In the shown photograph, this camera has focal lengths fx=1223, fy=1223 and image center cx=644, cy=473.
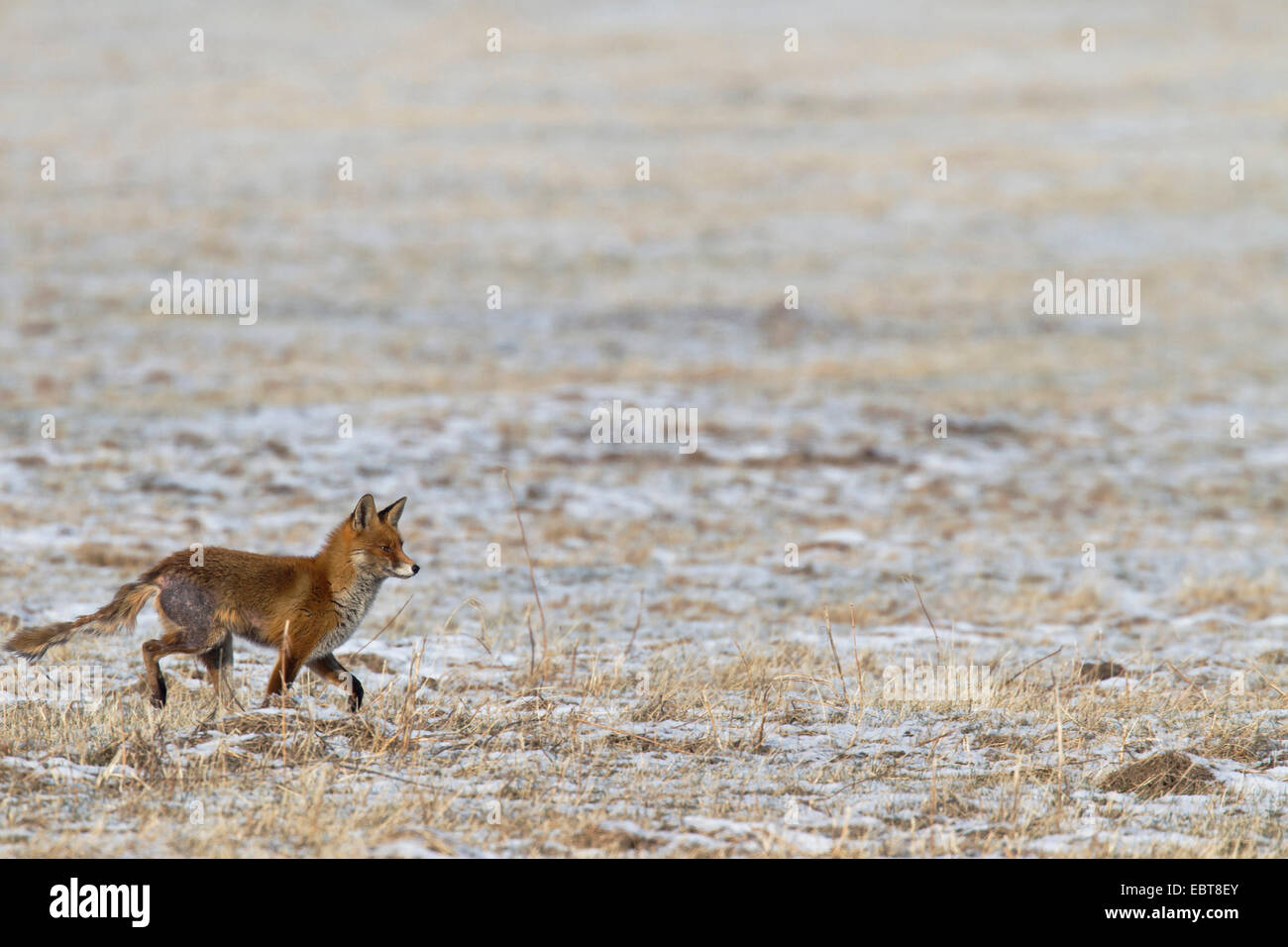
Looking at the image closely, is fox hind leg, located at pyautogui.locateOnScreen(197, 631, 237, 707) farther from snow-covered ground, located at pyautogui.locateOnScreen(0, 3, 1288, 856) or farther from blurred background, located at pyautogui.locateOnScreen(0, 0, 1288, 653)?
blurred background, located at pyautogui.locateOnScreen(0, 0, 1288, 653)

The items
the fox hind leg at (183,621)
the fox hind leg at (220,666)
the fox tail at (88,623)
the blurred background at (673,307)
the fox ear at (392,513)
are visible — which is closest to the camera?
the fox hind leg at (183,621)

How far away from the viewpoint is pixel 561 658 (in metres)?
9.05

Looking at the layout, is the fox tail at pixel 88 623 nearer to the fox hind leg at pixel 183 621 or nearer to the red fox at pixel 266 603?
the red fox at pixel 266 603

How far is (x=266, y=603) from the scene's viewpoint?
7062 millimetres

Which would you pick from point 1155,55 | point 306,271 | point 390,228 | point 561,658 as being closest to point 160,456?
point 561,658

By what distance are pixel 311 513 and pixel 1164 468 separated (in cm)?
1252

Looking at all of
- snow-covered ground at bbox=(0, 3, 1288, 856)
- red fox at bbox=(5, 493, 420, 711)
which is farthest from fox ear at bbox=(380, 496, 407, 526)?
snow-covered ground at bbox=(0, 3, 1288, 856)

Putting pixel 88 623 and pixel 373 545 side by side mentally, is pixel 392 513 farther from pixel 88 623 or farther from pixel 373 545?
pixel 88 623

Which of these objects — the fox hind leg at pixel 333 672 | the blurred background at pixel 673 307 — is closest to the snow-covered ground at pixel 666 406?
the blurred background at pixel 673 307

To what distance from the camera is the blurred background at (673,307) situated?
13.8 metres

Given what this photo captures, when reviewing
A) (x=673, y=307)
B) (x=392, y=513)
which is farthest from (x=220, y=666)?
(x=673, y=307)

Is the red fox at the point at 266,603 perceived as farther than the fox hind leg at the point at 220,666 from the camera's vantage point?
No

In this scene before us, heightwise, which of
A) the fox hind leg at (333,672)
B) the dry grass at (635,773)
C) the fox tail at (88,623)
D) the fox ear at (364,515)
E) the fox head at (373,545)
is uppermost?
the fox ear at (364,515)

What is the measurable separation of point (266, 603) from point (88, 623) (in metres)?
1.09
